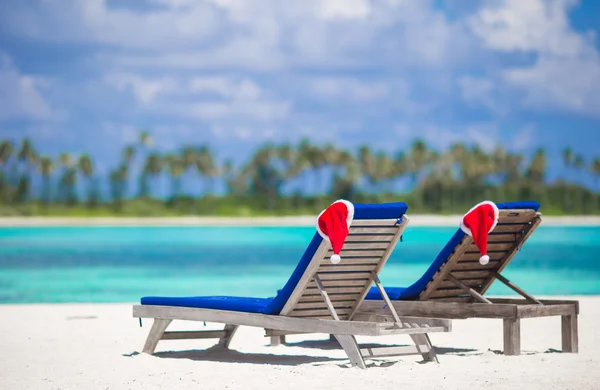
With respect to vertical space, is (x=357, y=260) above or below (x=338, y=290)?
above

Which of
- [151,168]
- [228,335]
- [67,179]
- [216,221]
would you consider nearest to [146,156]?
[151,168]

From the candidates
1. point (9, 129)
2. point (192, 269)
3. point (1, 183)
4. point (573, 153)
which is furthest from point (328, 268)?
point (9, 129)

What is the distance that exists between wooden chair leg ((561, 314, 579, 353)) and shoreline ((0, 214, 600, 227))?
177 ft

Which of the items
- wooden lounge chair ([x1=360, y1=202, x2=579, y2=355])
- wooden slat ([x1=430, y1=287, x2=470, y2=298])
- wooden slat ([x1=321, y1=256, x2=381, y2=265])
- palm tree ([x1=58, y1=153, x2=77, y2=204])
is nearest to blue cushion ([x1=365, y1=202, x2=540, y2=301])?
wooden lounge chair ([x1=360, y1=202, x2=579, y2=355])

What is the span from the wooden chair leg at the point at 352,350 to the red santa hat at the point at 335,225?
52cm

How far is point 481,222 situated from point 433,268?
22.5 inches

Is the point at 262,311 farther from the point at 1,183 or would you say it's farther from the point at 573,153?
the point at 573,153

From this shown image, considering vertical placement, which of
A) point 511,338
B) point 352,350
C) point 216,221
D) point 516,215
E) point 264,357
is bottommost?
point 216,221

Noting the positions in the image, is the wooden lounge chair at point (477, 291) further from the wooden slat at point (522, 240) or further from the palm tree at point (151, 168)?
the palm tree at point (151, 168)

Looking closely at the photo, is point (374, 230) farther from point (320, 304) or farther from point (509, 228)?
point (509, 228)

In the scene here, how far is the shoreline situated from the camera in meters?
65.1

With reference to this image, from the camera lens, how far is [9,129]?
106m

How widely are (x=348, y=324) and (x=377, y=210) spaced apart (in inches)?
28.6

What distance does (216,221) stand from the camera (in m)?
68.8
